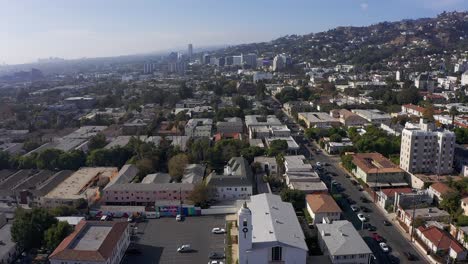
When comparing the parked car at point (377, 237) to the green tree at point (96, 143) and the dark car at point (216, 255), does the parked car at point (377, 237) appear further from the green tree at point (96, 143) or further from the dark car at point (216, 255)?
the green tree at point (96, 143)

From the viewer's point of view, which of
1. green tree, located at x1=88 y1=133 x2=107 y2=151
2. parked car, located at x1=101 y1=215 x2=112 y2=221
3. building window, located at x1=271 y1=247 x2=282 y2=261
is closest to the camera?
building window, located at x1=271 y1=247 x2=282 y2=261

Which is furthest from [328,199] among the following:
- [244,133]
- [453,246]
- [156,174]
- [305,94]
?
[305,94]

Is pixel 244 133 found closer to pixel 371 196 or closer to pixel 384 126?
pixel 384 126

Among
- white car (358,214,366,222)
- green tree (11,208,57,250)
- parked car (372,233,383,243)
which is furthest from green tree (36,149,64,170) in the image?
parked car (372,233,383,243)

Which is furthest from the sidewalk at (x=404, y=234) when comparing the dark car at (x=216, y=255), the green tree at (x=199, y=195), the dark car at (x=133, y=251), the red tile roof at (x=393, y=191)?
the dark car at (x=133, y=251)

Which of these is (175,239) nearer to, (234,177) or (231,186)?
(231,186)

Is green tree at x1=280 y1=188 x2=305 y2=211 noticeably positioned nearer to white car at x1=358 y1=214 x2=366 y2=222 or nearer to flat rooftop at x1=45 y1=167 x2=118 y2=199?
white car at x1=358 y1=214 x2=366 y2=222

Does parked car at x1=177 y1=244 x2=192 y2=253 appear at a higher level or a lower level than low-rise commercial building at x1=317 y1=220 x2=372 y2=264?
lower
